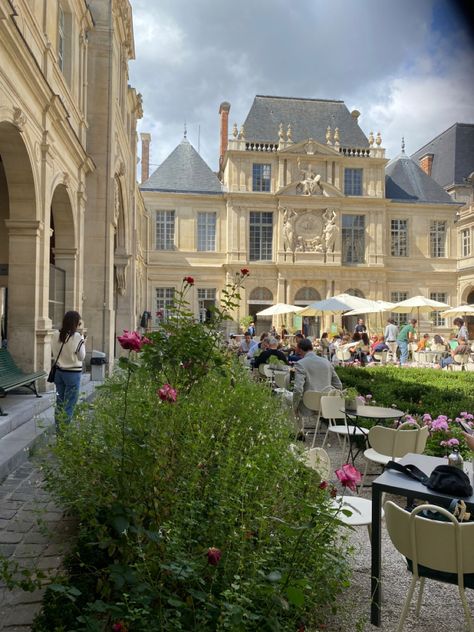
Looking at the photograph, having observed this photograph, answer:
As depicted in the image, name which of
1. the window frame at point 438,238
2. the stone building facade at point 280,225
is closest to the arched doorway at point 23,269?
the stone building facade at point 280,225

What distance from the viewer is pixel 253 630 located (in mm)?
1941

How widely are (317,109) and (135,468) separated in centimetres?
3463

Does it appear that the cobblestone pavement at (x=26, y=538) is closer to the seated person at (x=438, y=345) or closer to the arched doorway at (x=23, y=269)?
the arched doorway at (x=23, y=269)

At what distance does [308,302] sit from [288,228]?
4587mm

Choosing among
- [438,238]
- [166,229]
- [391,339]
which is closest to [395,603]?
[391,339]

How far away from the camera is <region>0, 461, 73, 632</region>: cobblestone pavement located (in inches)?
104

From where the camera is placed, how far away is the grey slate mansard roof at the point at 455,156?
119ft

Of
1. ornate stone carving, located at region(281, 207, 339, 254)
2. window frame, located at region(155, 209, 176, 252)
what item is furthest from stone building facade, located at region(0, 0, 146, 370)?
ornate stone carving, located at region(281, 207, 339, 254)

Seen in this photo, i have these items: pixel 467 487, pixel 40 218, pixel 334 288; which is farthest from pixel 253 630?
pixel 334 288

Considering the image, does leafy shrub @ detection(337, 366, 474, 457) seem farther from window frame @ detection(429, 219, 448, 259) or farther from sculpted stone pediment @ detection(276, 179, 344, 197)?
window frame @ detection(429, 219, 448, 259)

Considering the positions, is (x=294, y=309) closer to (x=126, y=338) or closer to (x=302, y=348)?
(x=302, y=348)

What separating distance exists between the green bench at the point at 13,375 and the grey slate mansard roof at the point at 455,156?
35.4m

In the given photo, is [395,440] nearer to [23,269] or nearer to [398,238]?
[23,269]

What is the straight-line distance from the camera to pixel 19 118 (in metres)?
6.96
